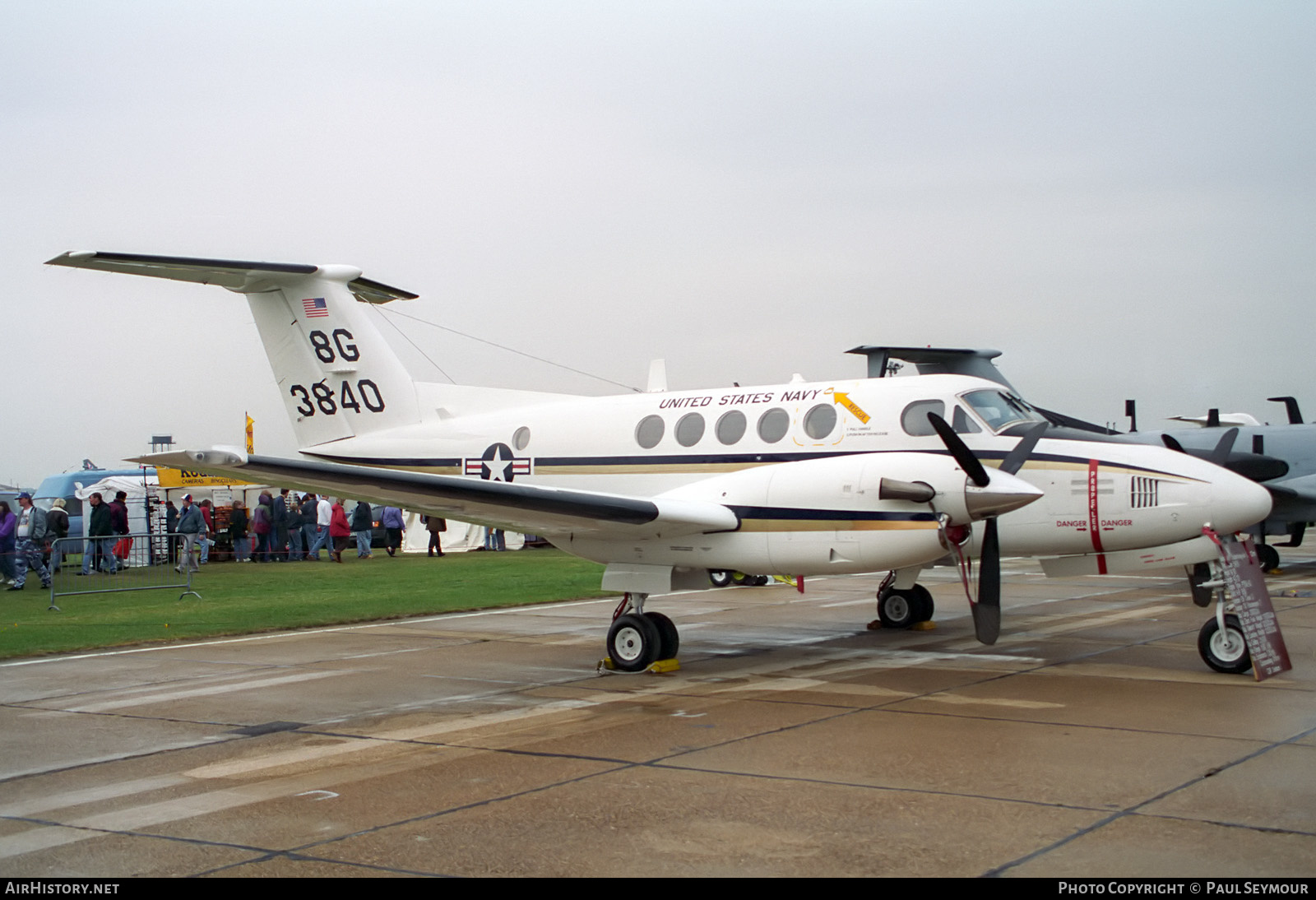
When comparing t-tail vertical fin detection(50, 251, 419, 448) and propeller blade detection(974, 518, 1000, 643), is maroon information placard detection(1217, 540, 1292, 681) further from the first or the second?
t-tail vertical fin detection(50, 251, 419, 448)

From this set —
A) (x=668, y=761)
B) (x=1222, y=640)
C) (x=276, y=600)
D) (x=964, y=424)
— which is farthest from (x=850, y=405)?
(x=276, y=600)

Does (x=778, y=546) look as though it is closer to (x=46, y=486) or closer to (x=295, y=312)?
(x=295, y=312)

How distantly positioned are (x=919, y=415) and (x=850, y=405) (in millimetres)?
676

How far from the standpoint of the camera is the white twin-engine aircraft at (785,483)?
9.23 metres

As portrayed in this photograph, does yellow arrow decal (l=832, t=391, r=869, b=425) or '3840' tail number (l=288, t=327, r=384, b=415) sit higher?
'3840' tail number (l=288, t=327, r=384, b=415)

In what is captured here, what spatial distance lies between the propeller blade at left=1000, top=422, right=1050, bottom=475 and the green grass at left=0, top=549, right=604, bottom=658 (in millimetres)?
8613

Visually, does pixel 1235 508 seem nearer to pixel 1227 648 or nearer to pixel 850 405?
pixel 1227 648

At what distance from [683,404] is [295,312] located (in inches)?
195

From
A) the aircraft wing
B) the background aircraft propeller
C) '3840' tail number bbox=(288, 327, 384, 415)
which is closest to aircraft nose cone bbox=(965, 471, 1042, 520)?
the background aircraft propeller

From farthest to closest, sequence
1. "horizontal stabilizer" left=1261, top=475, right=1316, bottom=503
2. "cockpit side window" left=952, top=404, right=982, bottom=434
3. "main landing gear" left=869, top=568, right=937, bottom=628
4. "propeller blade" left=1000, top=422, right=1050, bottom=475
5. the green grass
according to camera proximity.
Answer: "horizontal stabilizer" left=1261, top=475, right=1316, bottom=503, the green grass, "main landing gear" left=869, top=568, right=937, bottom=628, "cockpit side window" left=952, top=404, right=982, bottom=434, "propeller blade" left=1000, top=422, right=1050, bottom=475

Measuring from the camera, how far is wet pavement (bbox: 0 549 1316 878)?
4.95 meters

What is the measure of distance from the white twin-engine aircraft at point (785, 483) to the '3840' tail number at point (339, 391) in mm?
816

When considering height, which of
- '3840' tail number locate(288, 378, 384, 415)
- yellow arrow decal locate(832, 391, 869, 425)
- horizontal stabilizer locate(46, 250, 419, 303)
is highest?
horizontal stabilizer locate(46, 250, 419, 303)

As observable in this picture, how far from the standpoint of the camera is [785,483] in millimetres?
9594
